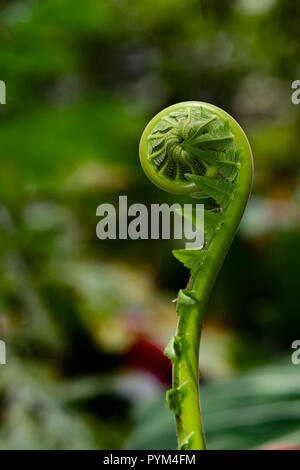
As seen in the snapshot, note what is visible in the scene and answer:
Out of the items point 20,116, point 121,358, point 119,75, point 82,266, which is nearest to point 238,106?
point 119,75

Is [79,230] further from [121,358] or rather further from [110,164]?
[121,358]
